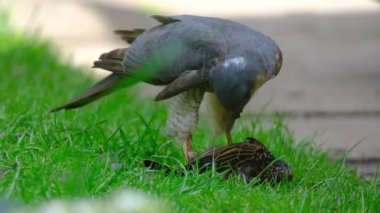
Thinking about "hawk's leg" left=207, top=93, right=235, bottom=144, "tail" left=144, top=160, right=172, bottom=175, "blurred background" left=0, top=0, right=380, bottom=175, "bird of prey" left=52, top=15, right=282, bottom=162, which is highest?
"bird of prey" left=52, top=15, right=282, bottom=162

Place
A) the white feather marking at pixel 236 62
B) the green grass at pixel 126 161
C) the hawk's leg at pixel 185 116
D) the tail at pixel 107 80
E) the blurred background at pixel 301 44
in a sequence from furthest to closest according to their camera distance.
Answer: the blurred background at pixel 301 44 < the tail at pixel 107 80 < the hawk's leg at pixel 185 116 < the white feather marking at pixel 236 62 < the green grass at pixel 126 161

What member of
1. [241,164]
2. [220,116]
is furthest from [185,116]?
[241,164]

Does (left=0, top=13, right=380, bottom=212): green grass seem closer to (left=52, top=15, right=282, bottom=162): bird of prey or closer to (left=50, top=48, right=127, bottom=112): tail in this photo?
(left=50, top=48, right=127, bottom=112): tail

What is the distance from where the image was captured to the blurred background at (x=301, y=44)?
8.27m

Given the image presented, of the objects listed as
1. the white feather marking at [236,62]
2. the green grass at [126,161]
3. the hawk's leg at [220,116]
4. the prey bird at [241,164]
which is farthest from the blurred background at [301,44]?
the white feather marking at [236,62]

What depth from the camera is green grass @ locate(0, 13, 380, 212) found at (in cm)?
488

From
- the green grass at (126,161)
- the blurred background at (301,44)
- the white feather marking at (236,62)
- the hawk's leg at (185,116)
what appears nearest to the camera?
the green grass at (126,161)

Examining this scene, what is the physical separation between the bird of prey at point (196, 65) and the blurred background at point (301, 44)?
1537 millimetres

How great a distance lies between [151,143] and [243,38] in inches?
32.5

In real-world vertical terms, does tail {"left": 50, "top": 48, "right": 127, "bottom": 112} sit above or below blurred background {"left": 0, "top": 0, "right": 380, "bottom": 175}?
above

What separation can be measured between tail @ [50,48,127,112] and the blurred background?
57.2 inches

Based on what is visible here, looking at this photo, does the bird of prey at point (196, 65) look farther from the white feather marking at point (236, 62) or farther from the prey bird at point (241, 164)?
the prey bird at point (241, 164)

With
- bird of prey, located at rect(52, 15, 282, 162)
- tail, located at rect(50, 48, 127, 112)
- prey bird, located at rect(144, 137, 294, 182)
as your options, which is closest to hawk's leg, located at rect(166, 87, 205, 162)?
bird of prey, located at rect(52, 15, 282, 162)

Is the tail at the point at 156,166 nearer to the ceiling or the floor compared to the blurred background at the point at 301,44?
nearer to the ceiling
